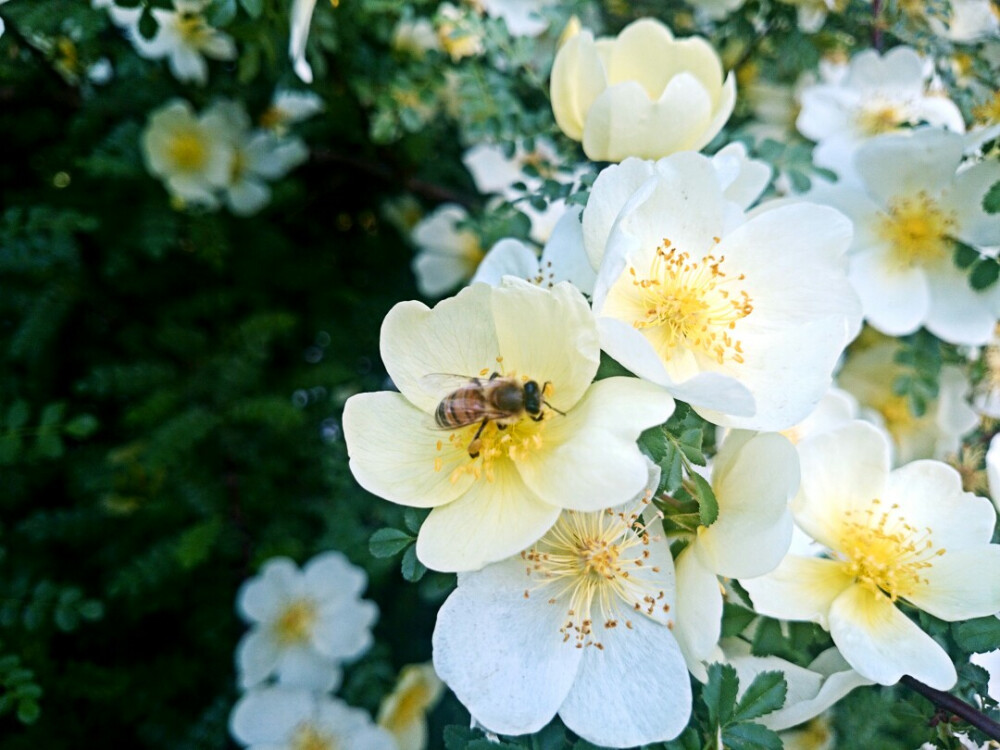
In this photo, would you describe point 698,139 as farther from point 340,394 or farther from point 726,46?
point 340,394

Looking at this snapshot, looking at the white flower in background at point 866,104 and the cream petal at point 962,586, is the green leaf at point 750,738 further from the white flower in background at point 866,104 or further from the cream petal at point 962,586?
the white flower in background at point 866,104

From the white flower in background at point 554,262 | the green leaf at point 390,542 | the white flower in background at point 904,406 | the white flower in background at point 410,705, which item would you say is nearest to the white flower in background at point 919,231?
the white flower in background at point 904,406

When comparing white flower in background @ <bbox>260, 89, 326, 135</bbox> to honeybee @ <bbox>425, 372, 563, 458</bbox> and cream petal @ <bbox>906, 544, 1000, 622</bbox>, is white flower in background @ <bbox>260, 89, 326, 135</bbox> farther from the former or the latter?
cream petal @ <bbox>906, 544, 1000, 622</bbox>

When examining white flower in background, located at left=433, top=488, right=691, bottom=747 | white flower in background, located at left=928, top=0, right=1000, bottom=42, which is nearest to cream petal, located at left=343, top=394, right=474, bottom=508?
white flower in background, located at left=433, top=488, right=691, bottom=747

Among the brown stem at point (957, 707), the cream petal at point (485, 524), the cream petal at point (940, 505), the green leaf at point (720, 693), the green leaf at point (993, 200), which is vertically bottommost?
the brown stem at point (957, 707)

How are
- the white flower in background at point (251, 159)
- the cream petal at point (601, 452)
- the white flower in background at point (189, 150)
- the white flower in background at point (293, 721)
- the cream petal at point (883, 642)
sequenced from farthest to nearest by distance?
the white flower in background at point (251, 159)
the white flower in background at point (189, 150)
the white flower in background at point (293, 721)
the cream petal at point (883, 642)
the cream petal at point (601, 452)

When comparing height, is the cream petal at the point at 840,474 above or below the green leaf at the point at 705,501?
below

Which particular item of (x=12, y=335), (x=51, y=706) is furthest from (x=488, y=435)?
(x=12, y=335)

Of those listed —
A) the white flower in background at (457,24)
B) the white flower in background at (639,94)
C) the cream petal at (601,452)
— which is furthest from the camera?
the white flower in background at (457,24)
